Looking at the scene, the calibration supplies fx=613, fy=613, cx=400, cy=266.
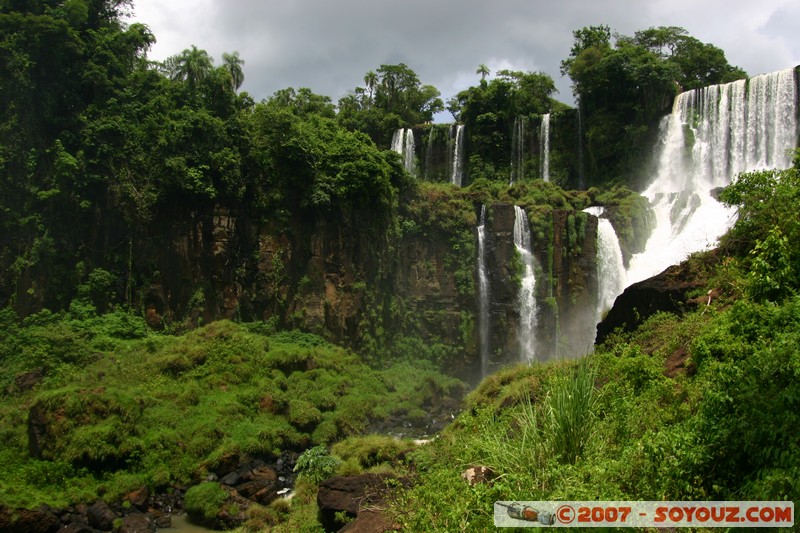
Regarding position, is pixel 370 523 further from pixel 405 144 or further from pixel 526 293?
pixel 405 144

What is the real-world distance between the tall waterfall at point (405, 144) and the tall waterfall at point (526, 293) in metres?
11.6

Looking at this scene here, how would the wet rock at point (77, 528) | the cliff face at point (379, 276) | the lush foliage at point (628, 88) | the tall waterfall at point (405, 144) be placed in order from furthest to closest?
the tall waterfall at point (405, 144) < the lush foliage at point (628, 88) < the cliff face at point (379, 276) < the wet rock at point (77, 528)

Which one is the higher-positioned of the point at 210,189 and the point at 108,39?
the point at 108,39

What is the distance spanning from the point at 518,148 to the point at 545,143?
165 centimetres

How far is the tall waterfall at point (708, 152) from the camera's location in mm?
27875

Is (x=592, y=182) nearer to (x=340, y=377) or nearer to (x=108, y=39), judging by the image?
(x=340, y=377)

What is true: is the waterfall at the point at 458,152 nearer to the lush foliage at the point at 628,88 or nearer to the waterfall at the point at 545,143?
the waterfall at the point at 545,143

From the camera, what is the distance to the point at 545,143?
37781 millimetres

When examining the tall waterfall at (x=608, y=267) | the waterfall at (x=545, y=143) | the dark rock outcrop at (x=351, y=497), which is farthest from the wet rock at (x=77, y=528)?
the waterfall at (x=545, y=143)

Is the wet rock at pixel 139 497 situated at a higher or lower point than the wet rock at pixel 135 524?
higher

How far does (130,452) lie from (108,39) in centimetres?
1905

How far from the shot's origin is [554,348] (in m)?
28.2

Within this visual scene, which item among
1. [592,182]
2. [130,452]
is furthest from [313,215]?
[592,182]

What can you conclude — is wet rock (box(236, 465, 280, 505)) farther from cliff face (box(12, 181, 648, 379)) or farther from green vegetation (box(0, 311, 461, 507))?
cliff face (box(12, 181, 648, 379))
